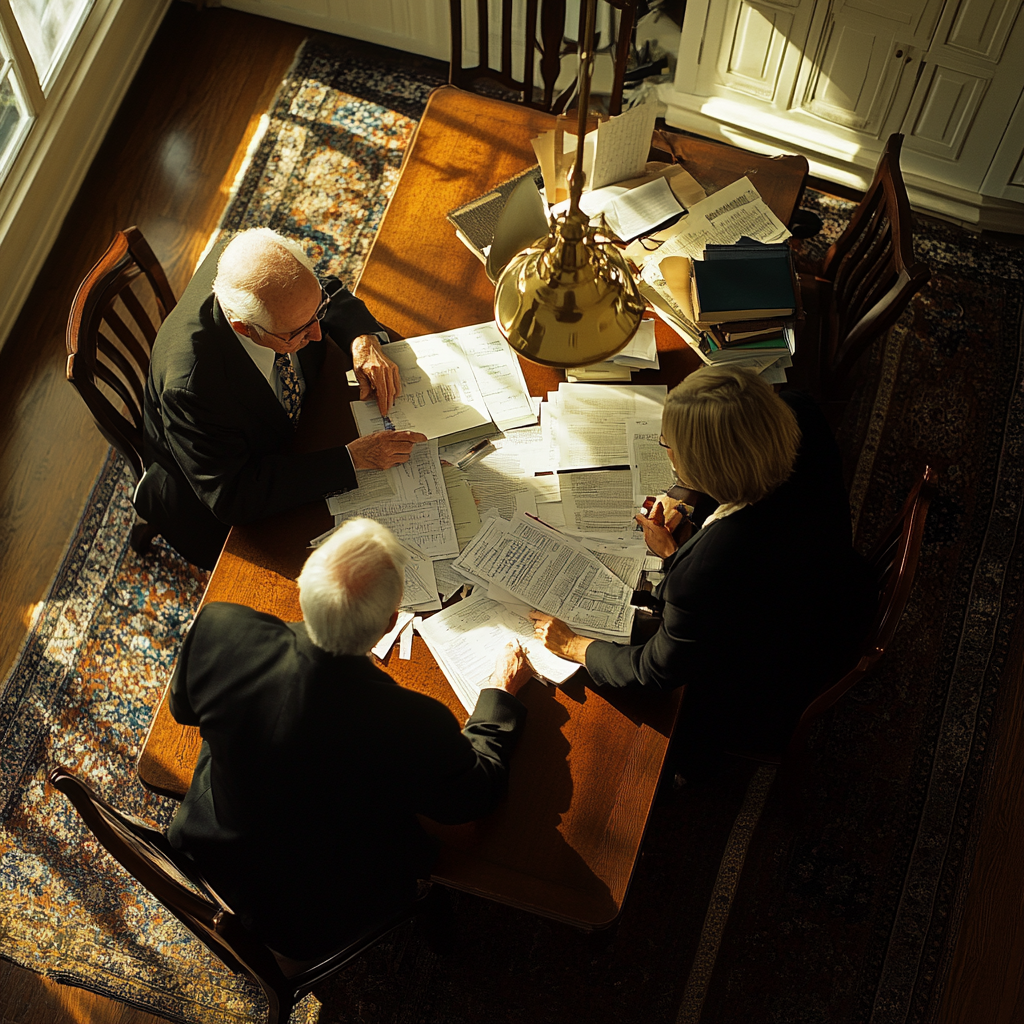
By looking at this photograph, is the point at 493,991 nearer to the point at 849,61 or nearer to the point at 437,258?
the point at 437,258

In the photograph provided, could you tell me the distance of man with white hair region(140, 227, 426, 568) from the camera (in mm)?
2232

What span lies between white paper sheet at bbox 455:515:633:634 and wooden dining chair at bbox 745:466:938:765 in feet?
1.59

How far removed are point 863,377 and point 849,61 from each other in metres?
1.16

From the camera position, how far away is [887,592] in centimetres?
213

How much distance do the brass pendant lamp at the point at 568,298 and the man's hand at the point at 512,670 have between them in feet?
2.30

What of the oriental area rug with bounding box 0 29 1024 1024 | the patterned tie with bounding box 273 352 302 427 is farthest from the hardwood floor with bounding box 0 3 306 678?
the patterned tie with bounding box 273 352 302 427

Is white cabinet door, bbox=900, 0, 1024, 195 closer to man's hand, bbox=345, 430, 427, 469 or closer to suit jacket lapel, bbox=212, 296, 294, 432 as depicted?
man's hand, bbox=345, 430, 427, 469

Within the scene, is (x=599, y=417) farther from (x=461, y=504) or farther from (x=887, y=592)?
(x=887, y=592)

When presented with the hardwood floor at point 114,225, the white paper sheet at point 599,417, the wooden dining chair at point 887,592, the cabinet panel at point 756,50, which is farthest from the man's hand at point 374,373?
the cabinet panel at point 756,50

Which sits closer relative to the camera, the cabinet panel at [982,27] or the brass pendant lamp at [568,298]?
the brass pendant lamp at [568,298]

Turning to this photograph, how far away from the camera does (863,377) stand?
3.56 metres

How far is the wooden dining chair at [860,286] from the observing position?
8.18 ft

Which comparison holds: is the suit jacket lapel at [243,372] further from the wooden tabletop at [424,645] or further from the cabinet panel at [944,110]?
the cabinet panel at [944,110]

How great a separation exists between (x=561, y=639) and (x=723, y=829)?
1.10 m
